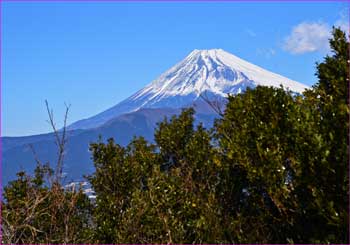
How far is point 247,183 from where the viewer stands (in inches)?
401

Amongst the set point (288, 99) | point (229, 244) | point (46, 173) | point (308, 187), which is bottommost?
point (229, 244)

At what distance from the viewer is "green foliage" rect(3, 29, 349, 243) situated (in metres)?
7.00

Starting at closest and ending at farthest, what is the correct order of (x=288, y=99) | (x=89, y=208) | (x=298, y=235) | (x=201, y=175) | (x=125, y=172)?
1. (x=298, y=235)
2. (x=288, y=99)
3. (x=201, y=175)
4. (x=125, y=172)
5. (x=89, y=208)

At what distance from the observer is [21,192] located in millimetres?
16219

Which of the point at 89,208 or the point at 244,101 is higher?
the point at 244,101

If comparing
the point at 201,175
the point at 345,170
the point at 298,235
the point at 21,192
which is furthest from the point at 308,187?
the point at 21,192

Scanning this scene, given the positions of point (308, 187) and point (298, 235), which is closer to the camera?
point (308, 187)

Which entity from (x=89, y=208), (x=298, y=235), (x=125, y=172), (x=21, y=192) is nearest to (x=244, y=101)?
(x=298, y=235)

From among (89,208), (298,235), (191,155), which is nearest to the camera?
(298,235)

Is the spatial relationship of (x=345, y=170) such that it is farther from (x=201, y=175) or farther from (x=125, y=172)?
(x=125, y=172)

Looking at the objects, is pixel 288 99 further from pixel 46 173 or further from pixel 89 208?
pixel 89 208

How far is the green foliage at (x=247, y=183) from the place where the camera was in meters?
7.00

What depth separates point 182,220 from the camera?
1059 cm

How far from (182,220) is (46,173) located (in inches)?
169
